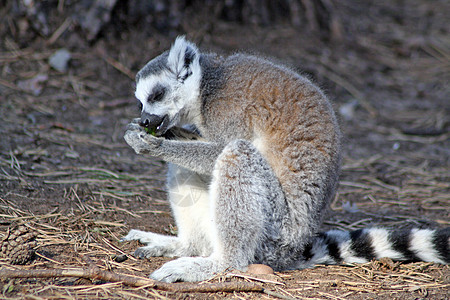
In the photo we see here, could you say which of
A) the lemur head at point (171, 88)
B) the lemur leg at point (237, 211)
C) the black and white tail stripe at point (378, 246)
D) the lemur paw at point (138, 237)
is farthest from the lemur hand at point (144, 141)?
the black and white tail stripe at point (378, 246)

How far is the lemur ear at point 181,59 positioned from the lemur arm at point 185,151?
717 mm

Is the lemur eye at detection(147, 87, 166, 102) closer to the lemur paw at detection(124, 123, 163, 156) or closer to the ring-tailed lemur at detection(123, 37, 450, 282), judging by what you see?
the ring-tailed lemur at detection(123, 37, 450, 282)

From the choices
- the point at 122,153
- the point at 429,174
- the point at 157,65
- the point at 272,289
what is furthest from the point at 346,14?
the point at 272,289

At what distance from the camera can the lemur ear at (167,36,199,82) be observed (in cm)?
454

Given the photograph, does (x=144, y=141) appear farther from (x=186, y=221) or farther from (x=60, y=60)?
(x=60, y=60)

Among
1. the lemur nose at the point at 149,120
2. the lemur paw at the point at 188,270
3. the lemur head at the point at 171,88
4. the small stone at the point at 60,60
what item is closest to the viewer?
the lemur paw at the point at 188,270

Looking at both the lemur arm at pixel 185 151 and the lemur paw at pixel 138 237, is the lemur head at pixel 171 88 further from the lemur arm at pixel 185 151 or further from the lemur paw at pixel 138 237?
the lemur paw at pixel 138 237

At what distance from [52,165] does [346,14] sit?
29.4ft

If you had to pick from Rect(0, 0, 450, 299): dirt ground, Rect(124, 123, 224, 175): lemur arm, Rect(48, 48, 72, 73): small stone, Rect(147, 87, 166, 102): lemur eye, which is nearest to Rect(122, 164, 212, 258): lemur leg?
Result: Rect(0, 0, 450, 299): dirt ground

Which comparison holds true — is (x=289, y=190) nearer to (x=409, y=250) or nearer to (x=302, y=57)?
(x=409, y=250)

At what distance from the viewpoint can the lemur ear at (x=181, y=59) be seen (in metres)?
4.54

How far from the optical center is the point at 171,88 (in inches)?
179

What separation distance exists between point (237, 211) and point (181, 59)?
1648 millimetres

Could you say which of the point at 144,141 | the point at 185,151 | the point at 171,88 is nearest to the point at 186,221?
the point at 185,151
